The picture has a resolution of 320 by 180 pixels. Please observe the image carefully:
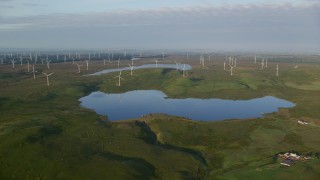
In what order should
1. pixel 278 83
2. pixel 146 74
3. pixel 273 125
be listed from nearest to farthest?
pixel 273 125 < pixel 278 83 < pixel 146 74

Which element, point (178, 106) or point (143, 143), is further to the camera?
point (178, 106)

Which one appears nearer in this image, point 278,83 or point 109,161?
point 109,161

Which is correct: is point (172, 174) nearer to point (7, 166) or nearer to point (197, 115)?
point (7, 166)

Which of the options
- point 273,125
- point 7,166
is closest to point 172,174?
point 7,166

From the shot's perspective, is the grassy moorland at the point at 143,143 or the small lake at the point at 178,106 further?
the small lake at the point at 178,106

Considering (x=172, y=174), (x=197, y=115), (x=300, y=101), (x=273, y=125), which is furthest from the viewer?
(x=300, y=101)

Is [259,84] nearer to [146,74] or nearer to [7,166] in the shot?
[146,74]

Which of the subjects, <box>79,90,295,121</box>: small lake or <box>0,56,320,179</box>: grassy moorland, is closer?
<box>0,56,320,179</box>: grassy moorland

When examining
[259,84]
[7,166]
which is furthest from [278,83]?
[7,166]
